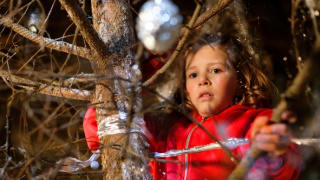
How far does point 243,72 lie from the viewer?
1.53m

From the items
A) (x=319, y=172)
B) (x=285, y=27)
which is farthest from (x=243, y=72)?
(x=319, y=172)

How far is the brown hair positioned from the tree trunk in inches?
14.1

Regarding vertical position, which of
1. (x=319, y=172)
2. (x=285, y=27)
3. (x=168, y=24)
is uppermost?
(x=285, y=27)

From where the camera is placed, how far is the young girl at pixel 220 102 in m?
1.38

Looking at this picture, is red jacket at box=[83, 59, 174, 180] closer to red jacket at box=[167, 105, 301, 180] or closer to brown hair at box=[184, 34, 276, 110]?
red jacket at box=[167, 105, 301, 180]

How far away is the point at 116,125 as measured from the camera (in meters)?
1.14

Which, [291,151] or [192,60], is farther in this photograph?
[192,60]

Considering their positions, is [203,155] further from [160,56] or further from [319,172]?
[319,172]

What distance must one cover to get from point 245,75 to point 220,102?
20 cm

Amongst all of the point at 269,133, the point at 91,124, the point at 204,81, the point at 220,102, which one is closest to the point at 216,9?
the point at 204,81

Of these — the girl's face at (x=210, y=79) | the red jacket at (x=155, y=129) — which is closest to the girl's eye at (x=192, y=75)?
the girl's face at (x=210, y=79)

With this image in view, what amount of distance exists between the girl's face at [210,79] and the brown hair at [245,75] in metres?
0.05

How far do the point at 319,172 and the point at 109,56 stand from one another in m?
1.91

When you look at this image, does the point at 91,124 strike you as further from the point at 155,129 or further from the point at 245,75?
the point at 245,75
